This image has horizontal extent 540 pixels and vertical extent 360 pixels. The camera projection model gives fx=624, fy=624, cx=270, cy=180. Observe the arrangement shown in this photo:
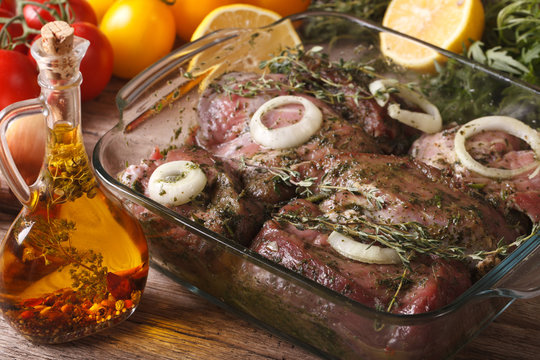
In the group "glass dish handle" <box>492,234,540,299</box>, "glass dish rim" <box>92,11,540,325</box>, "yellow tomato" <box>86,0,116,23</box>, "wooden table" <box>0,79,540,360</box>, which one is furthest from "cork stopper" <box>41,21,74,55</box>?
"yellow tomato" <box>86,0,116,23</box>

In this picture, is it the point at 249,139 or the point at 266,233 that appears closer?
the point at 266,233

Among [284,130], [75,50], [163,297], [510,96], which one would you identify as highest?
[75,50]

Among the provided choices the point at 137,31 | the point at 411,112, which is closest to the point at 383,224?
the point at 411,112

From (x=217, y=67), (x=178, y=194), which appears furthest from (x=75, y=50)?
(x=217, y=67)

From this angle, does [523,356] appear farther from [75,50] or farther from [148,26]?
[148,26]

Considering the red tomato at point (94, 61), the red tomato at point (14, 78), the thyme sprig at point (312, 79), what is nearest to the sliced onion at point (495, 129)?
the thyme sprig at point (312, 79)

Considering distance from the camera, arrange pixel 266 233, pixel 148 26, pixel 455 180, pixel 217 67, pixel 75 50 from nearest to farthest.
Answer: pixel 75 50 → pixel 266 233 → pixel 455 180 → pixel 217 67 → pixel 148 26
